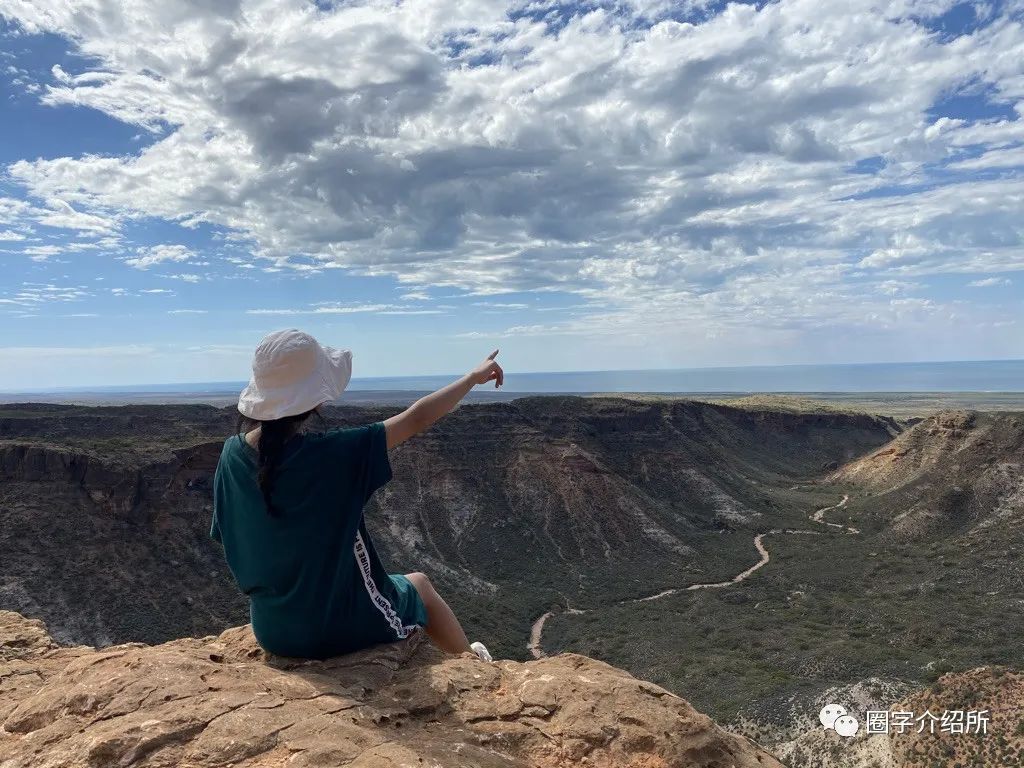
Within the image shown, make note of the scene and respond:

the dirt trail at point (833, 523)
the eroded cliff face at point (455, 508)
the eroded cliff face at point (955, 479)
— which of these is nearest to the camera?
the eroded cliff face at point (455, 508)

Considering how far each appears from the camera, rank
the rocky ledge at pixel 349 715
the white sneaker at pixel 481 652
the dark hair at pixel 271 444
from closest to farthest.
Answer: the rocky ledge at pixel 349 715 → the dark hair at pixel 271 444 → the white sneaker at pixel 481 652

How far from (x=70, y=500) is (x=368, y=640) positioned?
32556mm

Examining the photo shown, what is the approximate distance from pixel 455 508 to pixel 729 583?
19.5 metres

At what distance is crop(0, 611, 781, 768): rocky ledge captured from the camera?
145 inches

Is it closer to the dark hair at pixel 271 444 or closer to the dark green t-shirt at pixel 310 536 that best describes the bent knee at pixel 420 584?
the dark green t-shirt at pixel 310 536

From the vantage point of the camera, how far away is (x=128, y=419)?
52594 mm

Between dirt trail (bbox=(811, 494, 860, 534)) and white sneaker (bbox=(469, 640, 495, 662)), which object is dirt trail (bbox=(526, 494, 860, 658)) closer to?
dirt trail (bbox=(811, 494, 860, 534))

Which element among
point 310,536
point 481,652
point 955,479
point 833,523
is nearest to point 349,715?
point 310,536

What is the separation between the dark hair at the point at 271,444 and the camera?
4.16 metres

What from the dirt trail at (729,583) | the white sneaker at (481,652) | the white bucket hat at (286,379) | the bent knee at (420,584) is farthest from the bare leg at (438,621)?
the dirt trail at (729,583)

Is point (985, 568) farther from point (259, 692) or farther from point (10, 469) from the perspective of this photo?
point (10, 469)

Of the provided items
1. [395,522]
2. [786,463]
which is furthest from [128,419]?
[786,463]

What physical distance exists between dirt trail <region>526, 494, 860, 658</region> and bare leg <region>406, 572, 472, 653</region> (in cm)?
2953

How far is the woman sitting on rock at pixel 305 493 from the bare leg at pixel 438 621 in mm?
614
